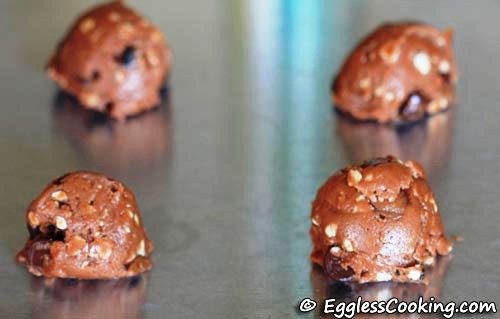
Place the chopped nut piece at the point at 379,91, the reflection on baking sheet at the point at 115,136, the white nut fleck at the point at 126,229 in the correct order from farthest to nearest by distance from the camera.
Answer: the chopped nut piece at the point at 379,91 < the reflection on baking sheet at the point at 115,136 < the white nut fleck at the point at 126,229

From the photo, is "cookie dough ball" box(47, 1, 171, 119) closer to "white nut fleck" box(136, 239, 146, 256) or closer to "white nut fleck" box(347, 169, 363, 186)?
"white nut fleck" box(136, 239, 146, 256)

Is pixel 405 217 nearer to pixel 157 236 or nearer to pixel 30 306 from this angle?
pixel 157 236

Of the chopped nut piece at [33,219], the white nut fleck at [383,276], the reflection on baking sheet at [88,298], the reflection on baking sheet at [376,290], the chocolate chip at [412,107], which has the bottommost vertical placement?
the reflection on baking sheet at [88,298]

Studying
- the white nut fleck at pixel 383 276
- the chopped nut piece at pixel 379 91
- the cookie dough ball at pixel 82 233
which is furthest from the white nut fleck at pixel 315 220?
the chopped nut piece at pixel 379 91

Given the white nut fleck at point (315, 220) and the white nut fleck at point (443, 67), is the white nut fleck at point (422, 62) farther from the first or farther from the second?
the white nut fleck at point (315, 220)

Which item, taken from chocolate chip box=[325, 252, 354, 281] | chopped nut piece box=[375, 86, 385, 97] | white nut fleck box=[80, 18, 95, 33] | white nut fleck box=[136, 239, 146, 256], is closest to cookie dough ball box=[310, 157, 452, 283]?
chocolate chip box=[325, 252, 354, 281]
